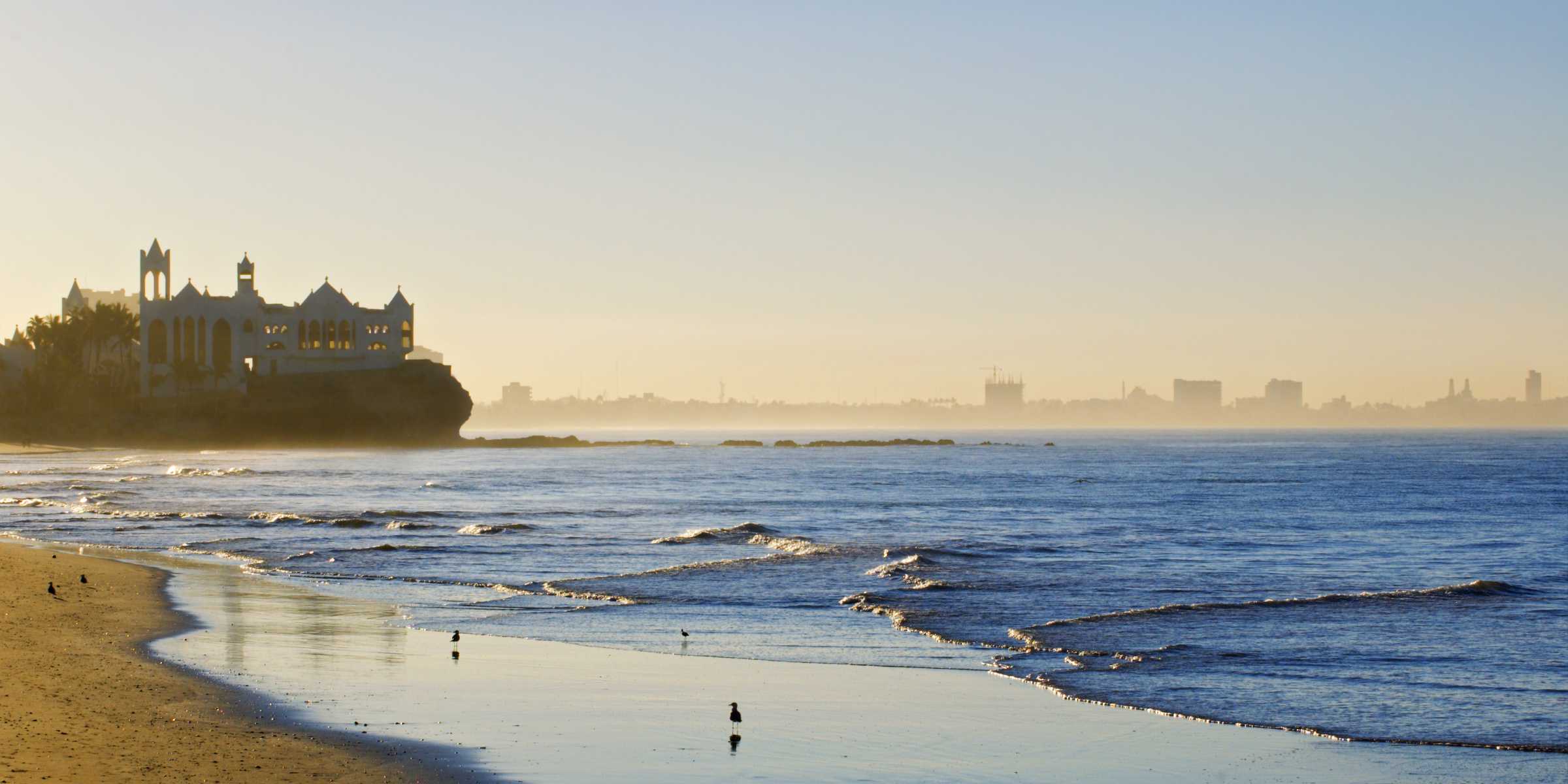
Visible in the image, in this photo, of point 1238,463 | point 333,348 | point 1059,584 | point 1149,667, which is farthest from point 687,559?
point 333,348

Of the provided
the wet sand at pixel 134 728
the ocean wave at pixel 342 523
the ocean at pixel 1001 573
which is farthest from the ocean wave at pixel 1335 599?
the ocean wave at pixel 342 523

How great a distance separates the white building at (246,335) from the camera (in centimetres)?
18375

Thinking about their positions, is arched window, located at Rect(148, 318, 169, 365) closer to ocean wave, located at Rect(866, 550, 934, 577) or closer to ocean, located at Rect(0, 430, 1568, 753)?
ocean, located at Rect(0, 430, 1568, 753)

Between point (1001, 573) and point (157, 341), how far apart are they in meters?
169

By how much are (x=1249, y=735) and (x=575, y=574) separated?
25.3 m

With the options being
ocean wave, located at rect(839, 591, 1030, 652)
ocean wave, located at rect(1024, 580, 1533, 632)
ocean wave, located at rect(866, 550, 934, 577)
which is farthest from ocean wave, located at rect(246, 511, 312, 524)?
ocean wave, located at rect(1024, 580, 1533, 632)

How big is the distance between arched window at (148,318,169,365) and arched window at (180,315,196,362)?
2656mm

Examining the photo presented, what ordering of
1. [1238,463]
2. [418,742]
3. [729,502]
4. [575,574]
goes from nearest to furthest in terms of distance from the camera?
[418,742]
[575,574]
[729,502]
[1238,463]

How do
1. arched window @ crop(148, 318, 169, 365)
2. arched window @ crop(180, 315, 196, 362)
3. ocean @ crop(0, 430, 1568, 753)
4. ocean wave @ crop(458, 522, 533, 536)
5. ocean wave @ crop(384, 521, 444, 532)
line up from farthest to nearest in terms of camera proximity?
arched window @ crop(148, 318, 169, 365) → arched window @ crop(180, 315, 196, 362) → ocean wave @ crop(384, 521, 444, 532) → ocean wave @ crop(458, 522, 533, 536) → ocean @ crop(0, 430, 1568, 753)

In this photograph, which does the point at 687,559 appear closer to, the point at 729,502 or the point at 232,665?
the point at 232,665

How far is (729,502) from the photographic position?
274 ft

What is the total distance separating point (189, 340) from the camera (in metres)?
184

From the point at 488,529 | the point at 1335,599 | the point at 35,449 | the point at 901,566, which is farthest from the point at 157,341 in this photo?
the point at 1335,599

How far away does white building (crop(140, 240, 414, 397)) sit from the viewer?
603 feet
